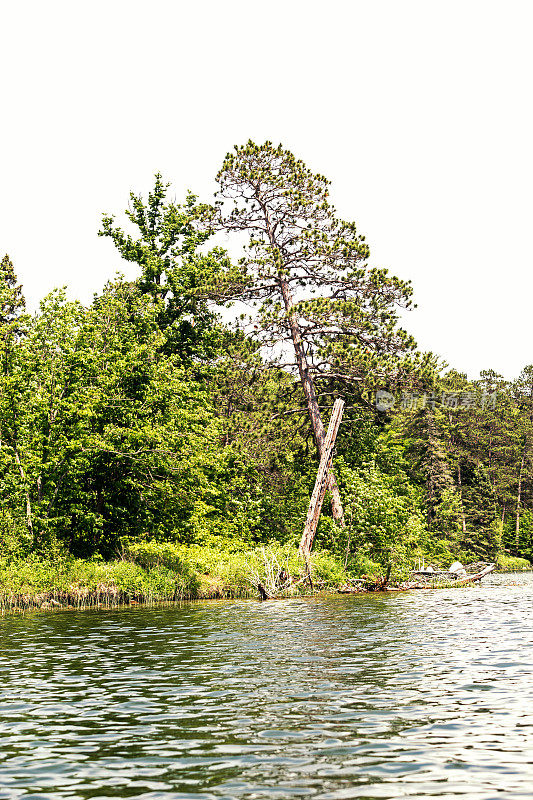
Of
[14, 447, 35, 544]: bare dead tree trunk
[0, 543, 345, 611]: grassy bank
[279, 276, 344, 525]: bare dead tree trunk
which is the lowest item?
[0, 543, 345, 611]: grassy bank

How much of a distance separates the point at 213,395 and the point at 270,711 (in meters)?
37.2

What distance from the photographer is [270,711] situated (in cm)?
1166

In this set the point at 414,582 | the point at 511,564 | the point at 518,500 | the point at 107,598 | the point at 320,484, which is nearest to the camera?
the point at 107,598

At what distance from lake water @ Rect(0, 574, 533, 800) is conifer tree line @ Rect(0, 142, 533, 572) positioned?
13966mm

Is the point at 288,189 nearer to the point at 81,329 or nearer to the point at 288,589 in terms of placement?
the point at 81,329

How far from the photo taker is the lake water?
8.23 meters

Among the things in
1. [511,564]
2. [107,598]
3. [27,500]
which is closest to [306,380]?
[27,500]

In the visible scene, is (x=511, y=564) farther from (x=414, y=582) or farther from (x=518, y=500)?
(x=414, y=582)

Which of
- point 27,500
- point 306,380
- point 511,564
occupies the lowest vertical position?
point 511,564

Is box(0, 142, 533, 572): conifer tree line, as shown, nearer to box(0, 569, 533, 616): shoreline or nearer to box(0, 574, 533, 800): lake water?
box(0, 569, 533, 616): shoreline

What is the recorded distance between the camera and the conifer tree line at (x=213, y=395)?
119ft

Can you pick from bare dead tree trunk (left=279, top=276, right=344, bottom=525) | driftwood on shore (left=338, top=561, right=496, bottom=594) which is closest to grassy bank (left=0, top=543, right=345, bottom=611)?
driftwood on shore (left=338, top=561, right=496, bottom=594)

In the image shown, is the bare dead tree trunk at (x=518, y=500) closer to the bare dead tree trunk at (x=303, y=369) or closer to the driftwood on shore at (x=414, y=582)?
the driftwood on shore at (x=414, y=582)

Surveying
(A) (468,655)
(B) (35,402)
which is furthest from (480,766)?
(B) (35,402)
